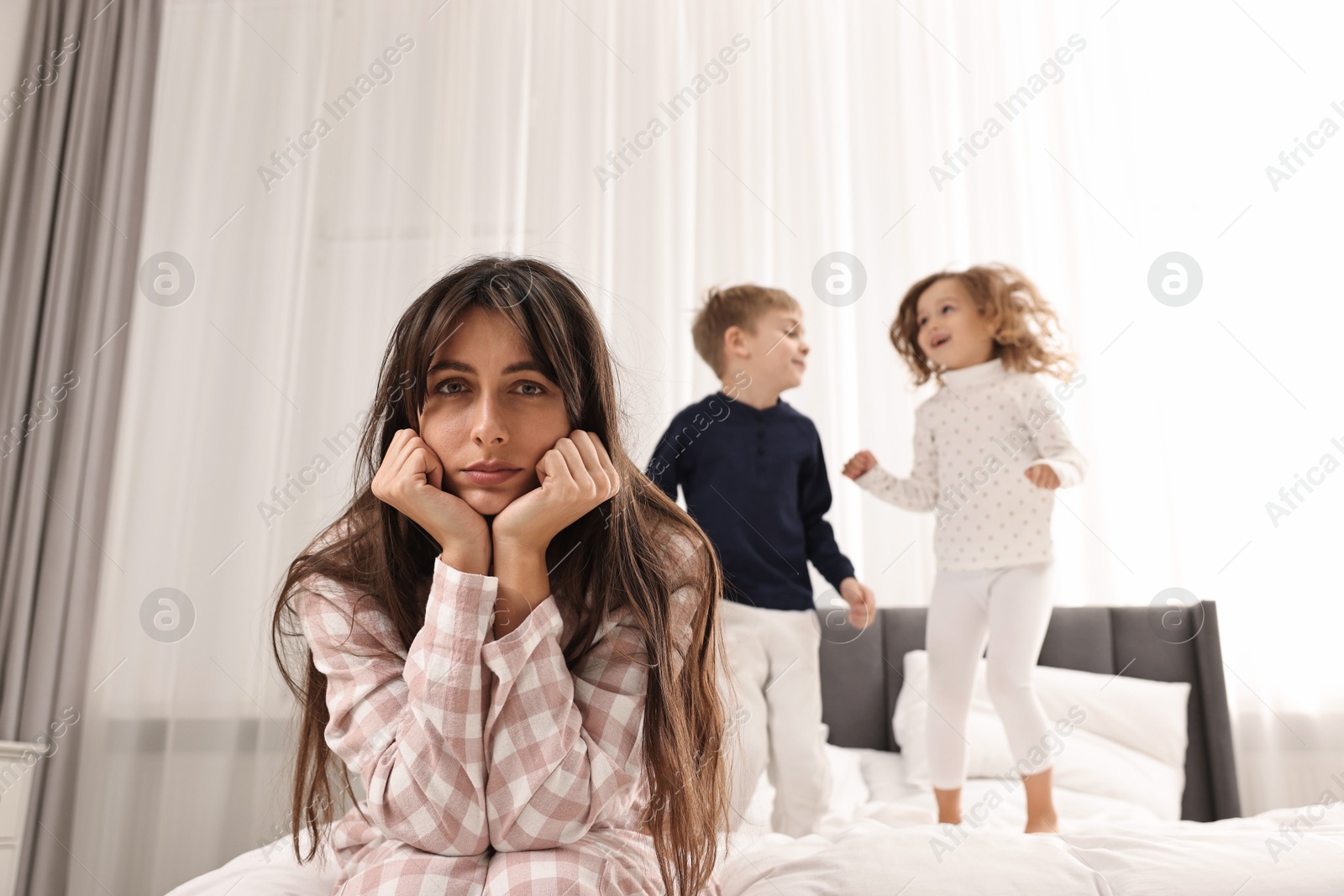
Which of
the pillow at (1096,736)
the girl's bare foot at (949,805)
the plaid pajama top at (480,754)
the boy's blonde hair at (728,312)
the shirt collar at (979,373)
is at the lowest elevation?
the girl's bare foot at (949,805)

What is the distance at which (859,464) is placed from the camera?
82.4 inches

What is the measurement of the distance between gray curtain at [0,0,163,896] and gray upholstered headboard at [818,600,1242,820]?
1.89 m

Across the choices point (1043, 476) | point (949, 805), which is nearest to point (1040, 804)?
point (949, 805)

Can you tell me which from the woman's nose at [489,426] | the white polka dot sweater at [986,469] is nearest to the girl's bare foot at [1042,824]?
the white polka dot sweater at [986,469]

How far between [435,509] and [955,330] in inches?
59.0

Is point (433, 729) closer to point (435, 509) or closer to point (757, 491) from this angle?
point (435, 509)

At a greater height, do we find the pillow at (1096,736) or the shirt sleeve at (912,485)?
the shirt sleeve at (912,485)

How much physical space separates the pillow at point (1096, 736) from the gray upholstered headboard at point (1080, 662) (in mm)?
51

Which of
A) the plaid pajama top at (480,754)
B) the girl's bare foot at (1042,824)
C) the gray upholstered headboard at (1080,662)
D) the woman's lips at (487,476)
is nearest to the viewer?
the plaid pajama top at (480,754)

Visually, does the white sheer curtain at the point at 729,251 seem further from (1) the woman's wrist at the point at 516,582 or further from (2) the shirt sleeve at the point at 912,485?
(1) the woman's wrist at the point at 516,582

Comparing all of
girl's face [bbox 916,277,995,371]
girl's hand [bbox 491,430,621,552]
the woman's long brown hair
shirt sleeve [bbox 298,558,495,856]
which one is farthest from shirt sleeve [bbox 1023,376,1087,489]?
shirt sleeve [bbox 298,558,495,856]

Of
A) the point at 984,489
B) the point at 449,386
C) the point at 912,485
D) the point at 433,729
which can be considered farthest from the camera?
the point at 912,485

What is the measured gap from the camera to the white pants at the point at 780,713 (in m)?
1.77

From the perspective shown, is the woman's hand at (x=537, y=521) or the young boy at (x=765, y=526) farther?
the young boy at (x=765, y=526)
